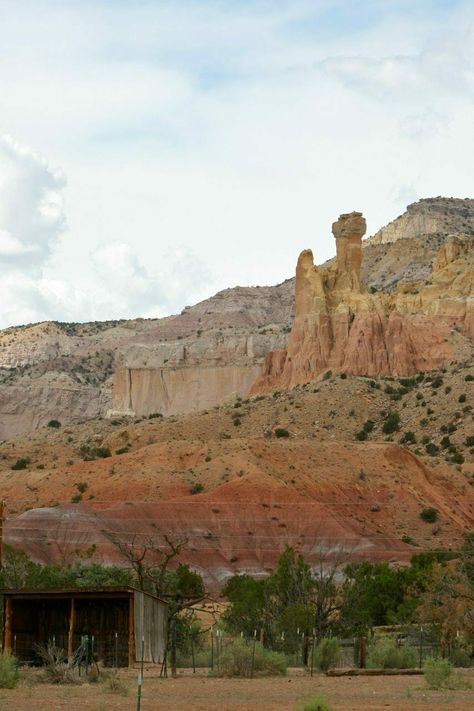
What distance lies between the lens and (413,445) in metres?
117

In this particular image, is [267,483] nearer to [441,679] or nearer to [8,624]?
[8,624]

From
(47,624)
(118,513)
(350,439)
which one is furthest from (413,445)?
(47,624)

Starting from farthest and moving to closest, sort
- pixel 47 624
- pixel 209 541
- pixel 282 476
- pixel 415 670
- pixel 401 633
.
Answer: pixel 282 476 → pixel 209 541 → pixel 401 633 → pixel 47 624 → pixel 415 670

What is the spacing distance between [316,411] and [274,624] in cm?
6609

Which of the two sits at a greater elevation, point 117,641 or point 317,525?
point 317,525

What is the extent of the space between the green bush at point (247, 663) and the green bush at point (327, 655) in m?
2.32

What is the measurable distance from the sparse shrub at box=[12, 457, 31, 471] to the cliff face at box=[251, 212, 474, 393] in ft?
106

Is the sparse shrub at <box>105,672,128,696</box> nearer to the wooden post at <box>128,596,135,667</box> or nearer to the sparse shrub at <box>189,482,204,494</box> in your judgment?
the wooden post at <box>128,596,135,667</box>

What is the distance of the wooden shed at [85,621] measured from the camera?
43.7 meters

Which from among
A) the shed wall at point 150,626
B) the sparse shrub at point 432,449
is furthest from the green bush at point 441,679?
the sparse shrub at point 432,449

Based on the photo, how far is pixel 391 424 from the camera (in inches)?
4705

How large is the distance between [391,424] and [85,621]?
75765 mm

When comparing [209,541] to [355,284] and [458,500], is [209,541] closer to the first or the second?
[458,500]

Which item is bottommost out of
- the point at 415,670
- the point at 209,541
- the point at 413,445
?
the point at 415,670
